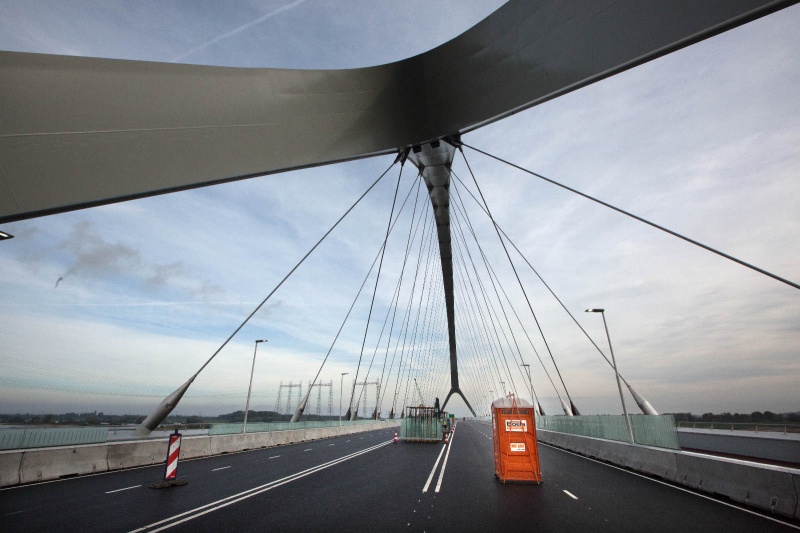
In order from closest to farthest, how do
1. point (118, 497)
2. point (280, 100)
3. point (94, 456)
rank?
point (280, 100) → point (118, 497) → point (94, 456)

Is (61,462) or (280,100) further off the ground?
(280,100)

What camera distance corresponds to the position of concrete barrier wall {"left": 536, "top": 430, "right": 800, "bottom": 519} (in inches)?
287

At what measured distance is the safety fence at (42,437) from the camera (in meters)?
11.8

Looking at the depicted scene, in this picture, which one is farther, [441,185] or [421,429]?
[421,429]

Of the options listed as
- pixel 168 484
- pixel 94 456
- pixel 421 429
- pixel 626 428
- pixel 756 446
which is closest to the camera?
pixel 168 484

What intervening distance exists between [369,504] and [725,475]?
7.94 m

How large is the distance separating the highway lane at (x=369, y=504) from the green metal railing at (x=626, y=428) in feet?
6.77

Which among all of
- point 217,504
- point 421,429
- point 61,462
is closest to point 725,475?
point 217,504

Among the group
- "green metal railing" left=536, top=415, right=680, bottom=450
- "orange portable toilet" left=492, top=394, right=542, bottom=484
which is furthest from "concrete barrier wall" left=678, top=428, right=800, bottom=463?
"orange portable toilet" left=492, top=394, right=542, bottom=484

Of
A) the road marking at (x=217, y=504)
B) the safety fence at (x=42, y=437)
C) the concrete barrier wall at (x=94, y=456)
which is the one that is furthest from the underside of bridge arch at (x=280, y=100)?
the safety fence at (x=42, y=437)

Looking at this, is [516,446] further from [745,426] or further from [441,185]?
[745,426]

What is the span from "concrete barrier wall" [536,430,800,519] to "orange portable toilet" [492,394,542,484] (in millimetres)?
3634

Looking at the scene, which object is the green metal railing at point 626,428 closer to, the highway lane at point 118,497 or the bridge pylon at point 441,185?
the bridge pylon at point 441,185

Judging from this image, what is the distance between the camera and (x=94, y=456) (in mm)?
12992
